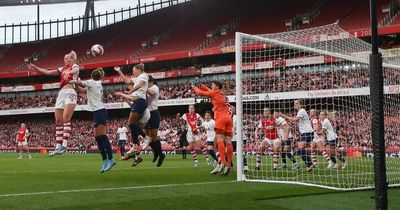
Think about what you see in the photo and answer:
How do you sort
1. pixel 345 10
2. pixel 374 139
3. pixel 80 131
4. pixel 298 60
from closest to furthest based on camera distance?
pixel 374 139
pixel 298 60
pixel 345 10
pixel 80 131

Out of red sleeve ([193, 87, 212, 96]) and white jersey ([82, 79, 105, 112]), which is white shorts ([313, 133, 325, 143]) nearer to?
red sleeve ([193, 87, 212, 96])

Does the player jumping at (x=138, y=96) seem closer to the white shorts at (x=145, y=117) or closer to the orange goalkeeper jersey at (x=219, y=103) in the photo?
the white shorts at (x=145, y=117)

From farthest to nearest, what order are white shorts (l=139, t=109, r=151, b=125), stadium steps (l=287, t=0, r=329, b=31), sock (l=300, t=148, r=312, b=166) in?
stadium steps (l=287, t=0, r=329, b=31), sock (l=300, t=148, r=312, b=166), white shorts (l=139, t=109, r=151, b=125)

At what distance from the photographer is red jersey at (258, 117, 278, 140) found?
14.5 metres

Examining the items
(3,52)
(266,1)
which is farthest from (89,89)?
(3,52)

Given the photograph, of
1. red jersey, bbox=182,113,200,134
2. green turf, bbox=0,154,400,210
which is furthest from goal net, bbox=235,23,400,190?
red jersey, bbox=182,113,200,134

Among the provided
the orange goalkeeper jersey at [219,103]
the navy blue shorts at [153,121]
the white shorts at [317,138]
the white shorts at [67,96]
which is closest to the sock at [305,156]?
the white shorts at [317,138]

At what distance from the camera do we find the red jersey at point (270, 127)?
14508 millimetres

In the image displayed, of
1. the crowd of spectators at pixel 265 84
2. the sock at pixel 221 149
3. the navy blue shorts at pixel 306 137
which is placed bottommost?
the sock at pixel 221 149

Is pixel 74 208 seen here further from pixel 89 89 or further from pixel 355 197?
pixel 89 89

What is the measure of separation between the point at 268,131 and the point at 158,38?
37.3m

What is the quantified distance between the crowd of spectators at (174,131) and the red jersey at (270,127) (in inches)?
Answer: 16.3

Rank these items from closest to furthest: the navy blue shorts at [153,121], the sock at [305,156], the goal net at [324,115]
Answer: the goal net at [324,115] < the navy blue shorts at [153,121] < the sock at [305,156]

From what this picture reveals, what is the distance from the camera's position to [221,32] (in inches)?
1791
